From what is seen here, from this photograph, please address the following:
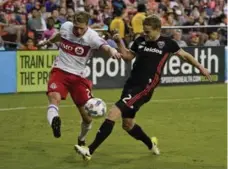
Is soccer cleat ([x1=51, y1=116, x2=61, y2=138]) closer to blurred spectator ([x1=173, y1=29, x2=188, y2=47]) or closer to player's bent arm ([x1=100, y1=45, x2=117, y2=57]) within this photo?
player's bent arm ([x1=100, y1=45, x2=117, y2=57])

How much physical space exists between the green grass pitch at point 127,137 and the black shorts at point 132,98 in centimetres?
74

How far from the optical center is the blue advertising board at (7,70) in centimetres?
1848

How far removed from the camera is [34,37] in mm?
19672

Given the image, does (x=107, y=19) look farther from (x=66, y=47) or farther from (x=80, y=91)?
(x=80, y=91)

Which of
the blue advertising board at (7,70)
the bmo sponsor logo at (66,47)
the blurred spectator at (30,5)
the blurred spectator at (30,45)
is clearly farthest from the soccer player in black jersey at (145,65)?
the blurred spectator at (30,5)

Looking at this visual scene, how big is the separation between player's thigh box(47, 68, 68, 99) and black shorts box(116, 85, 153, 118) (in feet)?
3.01

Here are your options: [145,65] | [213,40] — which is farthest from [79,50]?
[213,40]

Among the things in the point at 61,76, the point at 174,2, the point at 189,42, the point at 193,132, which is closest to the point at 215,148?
the point at 193,132

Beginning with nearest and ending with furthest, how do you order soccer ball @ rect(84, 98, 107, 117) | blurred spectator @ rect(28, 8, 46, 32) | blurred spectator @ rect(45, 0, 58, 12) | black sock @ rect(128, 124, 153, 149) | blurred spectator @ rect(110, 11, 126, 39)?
soccer ball @ rect(84, 98, 107, 117)
black sock @ rect(128, 124, 153, 149)
blurred spectator @ rect(28, 8, 46, 32)
blurred spectator @ rect(110, 11, 126, 39)
blurred spectator @ rect(45, 0, 58, 12)

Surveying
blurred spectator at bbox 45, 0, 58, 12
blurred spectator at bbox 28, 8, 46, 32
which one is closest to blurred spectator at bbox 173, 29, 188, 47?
blurred spectator at bbox 45, 0, 58, 12

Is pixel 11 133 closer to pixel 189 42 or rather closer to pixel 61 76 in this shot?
pixel 61 76

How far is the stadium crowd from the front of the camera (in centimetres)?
1955

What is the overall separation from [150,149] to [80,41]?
74.0 inches

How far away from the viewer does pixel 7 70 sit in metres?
18.5
